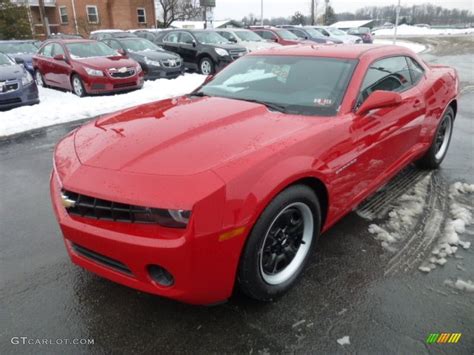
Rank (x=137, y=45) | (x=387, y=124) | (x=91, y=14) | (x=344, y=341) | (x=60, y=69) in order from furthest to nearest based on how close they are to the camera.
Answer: (x=91, y=14) < (x=137, y=45) < (x=60, y=69) < (x=387, y=124) < (x=344, y=341)

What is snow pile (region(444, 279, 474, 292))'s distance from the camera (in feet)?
8.77

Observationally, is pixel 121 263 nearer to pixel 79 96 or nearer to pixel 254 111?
pixel 254 111

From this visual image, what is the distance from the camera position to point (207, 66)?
1371cm

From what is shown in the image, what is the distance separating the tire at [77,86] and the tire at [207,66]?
4.83 metres

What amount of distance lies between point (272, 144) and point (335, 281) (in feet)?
3.64

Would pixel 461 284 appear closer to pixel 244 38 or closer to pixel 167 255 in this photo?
pixel 167 255

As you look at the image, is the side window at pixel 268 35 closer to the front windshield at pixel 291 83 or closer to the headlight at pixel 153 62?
the headlight at pixel 153 62

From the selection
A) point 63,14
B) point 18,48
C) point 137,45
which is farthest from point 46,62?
point 63,14

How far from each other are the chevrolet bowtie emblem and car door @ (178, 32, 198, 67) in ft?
40.8

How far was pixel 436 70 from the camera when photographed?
16.0 ft

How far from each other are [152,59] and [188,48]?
225cm

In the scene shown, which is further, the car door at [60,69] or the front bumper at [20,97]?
the car door at [60,69]

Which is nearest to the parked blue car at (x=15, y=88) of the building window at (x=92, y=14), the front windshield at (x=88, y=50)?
the front windshield at (x=88, y=50)

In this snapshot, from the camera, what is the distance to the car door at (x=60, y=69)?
10236 millimetres
